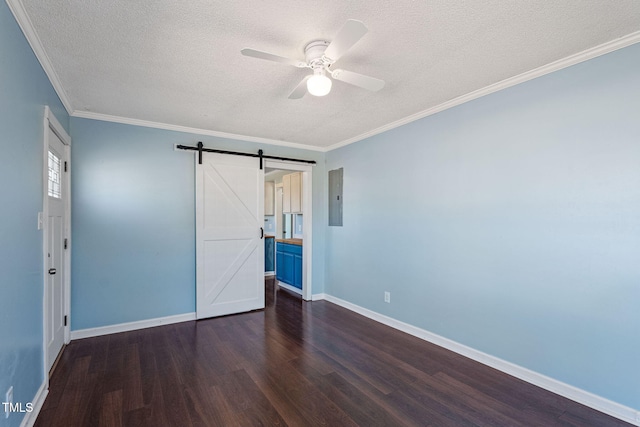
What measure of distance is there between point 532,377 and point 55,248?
4436 mm

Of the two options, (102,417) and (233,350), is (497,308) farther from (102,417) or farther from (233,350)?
(102,417)

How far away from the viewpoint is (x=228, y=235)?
434cm

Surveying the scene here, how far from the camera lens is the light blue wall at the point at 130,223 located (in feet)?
11.3

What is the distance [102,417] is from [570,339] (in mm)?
3487

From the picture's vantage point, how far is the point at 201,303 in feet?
13.5

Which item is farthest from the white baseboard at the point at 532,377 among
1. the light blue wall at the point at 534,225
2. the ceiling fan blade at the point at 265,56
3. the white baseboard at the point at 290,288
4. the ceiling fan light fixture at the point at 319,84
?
the ceiling fan blade at the point at 265,56

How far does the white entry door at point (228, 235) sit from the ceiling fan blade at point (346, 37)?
2820 mm

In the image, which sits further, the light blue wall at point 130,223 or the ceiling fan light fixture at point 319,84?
the light blue wall at point 130,223

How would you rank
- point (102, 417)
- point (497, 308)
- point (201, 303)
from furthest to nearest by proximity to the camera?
point (201, 303), point (497, 308), point (102, 417)

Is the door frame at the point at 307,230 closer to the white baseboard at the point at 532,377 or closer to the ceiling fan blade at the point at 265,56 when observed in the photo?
the white baseboard at the point at 532,377

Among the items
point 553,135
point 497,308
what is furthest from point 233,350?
point 553,135

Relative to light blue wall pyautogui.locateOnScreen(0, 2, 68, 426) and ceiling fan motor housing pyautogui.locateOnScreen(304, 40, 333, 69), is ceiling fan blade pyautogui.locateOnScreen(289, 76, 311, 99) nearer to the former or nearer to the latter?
ceiling fan motor housing pyautogui.locateOnScreen(304, 40, 333, 69)

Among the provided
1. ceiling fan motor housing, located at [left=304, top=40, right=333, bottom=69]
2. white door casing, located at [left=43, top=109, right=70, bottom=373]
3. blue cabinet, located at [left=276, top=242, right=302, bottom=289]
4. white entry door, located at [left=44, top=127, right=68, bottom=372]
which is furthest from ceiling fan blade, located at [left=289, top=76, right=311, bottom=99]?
blue cabinet, located at [left=276, top=242, right=302, bottom=289]

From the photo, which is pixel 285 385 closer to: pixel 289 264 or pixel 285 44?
pixel 285 44
